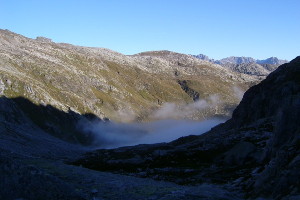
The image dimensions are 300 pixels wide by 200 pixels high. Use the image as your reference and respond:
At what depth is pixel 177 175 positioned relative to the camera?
50250 mm

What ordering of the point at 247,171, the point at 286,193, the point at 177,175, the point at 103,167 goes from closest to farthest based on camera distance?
the point at 286,193, the point at 247,171, the point at 177,175, the point at 103,167

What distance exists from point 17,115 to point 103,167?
3692 inches

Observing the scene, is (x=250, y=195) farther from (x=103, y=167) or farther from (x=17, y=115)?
Result: (x=17, y=115)

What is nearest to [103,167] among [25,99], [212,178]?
[212,178]

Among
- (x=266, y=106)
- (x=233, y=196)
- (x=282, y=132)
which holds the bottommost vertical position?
(x=233, y=196)

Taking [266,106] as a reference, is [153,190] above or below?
below

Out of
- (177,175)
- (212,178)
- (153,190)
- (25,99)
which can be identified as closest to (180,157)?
(177,175)

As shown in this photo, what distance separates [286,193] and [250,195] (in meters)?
5.54

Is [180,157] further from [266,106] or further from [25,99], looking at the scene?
[25,99]

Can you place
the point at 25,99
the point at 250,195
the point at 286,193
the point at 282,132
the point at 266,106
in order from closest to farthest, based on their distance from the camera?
1. the point at 286,193
2. the point at 250,195
3. the point at 282,132
4. the point at 266,106
5. the point at 25,99

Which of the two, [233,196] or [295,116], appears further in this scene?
[295,116]

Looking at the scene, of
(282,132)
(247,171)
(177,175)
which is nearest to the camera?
(282,132)

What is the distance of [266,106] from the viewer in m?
91.8

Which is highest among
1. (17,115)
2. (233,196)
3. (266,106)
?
(17,115)
